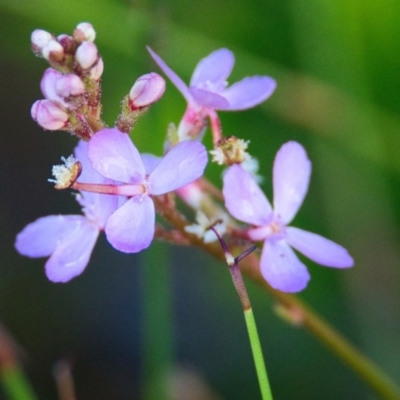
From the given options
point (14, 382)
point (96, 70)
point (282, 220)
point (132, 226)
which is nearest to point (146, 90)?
point (96, 70)

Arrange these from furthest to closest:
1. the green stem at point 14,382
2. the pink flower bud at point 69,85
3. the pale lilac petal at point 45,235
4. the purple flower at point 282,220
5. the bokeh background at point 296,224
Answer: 1. the bokeh background at point 296,224
2. the green stem at point 14,382
3. the pale lilac petal at point 45,235
4. the purple flower at point 282,220
5. the pink flower bud at point 69,85

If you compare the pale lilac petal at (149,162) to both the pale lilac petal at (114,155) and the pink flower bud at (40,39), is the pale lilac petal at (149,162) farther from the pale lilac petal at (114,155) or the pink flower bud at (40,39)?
the pink flower bud at (40,39)

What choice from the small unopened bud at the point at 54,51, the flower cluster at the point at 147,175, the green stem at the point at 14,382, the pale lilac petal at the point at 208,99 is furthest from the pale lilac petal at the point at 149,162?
the green stem at the point at 14,382

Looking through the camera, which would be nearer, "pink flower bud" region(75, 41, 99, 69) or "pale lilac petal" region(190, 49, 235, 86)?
"pink flower bud" region(75, 41, 99, 69)

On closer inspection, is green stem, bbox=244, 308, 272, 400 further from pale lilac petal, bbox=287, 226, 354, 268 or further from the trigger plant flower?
the trigger plant flower

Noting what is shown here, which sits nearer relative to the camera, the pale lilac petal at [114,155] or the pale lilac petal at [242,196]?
the pale lilac petal at [114,155]

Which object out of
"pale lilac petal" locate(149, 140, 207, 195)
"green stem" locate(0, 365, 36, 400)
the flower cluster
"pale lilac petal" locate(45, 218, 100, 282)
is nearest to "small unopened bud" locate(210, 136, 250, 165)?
the flower cluster

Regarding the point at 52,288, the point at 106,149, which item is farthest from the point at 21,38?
the point at 106,149
